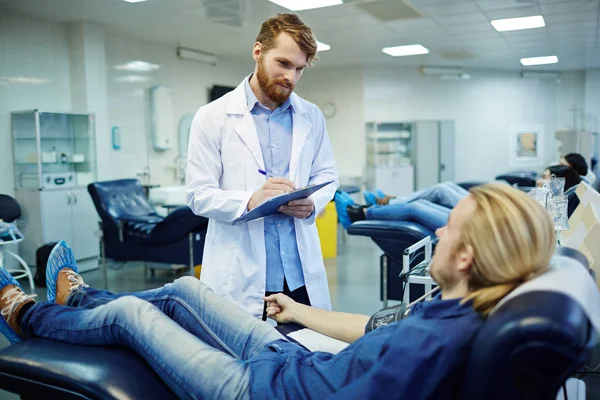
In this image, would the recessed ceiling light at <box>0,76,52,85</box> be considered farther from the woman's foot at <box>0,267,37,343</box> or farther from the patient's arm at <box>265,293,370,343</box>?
the patient's arm at <box>265,293,370,343</box>

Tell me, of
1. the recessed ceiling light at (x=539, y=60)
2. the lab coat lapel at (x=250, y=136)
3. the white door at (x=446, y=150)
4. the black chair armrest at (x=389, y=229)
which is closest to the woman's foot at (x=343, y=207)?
the black chair armrest at (x=389, y=229)

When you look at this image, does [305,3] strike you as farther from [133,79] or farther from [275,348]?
[275,348]

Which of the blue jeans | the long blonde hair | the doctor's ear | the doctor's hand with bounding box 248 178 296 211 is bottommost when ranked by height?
the blue jeans

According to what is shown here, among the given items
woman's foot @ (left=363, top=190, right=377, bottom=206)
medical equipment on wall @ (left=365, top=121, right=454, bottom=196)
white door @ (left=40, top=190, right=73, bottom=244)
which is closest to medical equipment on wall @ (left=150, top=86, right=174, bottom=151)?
white door @ (left=40, top=190, right=73, bottom=244)

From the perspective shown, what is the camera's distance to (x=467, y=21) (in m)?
6.27

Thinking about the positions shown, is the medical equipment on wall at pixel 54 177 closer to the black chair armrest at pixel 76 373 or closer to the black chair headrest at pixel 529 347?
the black chair armrest at pixel 76 373

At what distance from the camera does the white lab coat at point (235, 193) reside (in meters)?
1.80

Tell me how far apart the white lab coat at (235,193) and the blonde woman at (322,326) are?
0.40 feet

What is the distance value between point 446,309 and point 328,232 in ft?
15.8

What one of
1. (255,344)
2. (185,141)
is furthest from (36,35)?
(255,344)

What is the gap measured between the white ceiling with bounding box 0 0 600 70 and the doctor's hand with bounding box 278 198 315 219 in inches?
158

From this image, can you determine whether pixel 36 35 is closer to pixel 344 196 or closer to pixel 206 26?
pixel 206 26

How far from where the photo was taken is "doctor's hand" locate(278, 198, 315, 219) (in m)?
1.74

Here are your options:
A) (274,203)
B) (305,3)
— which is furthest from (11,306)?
(305,3)
